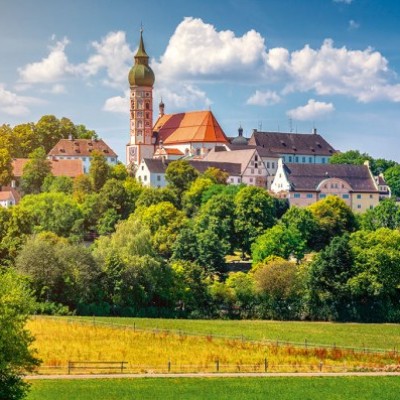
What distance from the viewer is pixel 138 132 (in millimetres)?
143125

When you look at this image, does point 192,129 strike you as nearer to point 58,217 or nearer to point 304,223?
point 58,217

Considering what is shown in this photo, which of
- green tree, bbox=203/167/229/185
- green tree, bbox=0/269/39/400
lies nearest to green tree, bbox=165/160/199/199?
green tree, bbox=203/167/229/185

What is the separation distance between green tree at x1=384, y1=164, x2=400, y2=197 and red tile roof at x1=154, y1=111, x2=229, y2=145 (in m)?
25.1

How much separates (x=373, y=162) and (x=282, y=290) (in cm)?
8293

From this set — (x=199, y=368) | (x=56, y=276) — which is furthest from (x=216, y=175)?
(x=199, y=368)

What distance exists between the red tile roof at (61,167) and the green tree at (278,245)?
43.6 meters

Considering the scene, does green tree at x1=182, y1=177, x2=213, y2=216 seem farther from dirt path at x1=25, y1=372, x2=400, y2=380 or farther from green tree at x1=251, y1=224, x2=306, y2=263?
dirt path at x1=25, y1=372, x2=400, y2=380

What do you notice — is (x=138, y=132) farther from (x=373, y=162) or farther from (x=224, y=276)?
(x=224, y=276)

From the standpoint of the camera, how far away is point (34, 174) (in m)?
113

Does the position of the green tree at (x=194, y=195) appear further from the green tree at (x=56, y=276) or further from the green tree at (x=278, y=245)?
the green tree at (x=56, y=276)

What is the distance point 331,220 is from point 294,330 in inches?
1344

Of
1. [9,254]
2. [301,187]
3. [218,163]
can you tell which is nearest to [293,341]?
[9,254]

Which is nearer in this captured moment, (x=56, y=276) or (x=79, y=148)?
(x=56, y=276)

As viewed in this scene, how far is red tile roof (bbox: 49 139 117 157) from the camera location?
130500 millimetres
